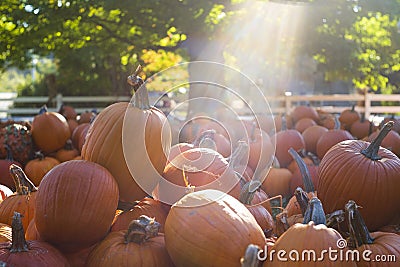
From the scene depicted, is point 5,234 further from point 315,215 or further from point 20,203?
point 315,215

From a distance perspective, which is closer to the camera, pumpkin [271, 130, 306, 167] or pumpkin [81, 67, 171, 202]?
pumpkin [81, 67, 171, 202]

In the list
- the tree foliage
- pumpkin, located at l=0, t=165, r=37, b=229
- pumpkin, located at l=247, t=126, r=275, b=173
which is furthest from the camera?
the tree foliage

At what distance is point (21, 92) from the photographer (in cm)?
1664

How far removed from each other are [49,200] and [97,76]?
46.9 ft

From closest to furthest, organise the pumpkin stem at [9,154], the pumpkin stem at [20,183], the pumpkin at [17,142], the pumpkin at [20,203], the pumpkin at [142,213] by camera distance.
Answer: the pumpkin at [142,213] → the pumpkin at [20,203] → the pumpkin stem at [20,183] → the pumpkin stem at [9,154] → the pumpkin at [17,142]

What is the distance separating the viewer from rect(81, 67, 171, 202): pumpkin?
195cm

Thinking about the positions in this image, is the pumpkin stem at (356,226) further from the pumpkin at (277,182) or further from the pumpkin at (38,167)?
the pumpkin at (38,167)

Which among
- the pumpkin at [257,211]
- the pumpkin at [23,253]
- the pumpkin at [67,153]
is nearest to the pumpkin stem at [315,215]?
the pumpkin at [257,211]

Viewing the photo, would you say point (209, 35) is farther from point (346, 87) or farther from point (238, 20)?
point (346, 87)

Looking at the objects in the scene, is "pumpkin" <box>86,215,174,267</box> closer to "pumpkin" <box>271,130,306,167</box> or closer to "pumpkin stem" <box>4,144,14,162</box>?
"pumpkin stem" <box>4,144,14,162</box>

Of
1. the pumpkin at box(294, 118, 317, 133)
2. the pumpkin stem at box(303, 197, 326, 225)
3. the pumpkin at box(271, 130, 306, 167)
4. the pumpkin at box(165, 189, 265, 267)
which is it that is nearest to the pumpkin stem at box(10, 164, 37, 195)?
the pumpkin at box(165, 189, 265, 267)

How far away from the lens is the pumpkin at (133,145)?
1.95 metres

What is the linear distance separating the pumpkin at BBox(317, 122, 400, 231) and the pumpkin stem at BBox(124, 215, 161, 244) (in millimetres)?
893

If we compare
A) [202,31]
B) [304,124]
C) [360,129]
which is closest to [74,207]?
[304,124]
